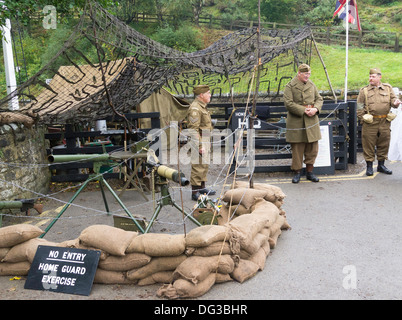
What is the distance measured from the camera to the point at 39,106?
695 cm

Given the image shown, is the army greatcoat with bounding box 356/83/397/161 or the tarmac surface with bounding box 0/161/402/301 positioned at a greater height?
the army greatcoat with bounding box 356/83/397/161

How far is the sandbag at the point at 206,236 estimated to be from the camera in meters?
4.05

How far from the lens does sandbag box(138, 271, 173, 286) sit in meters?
4.15

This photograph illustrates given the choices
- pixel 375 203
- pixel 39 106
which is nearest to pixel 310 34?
pixel 375 203

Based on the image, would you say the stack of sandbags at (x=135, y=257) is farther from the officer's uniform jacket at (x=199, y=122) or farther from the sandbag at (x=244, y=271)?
the officer's uniform jacket at (x=199, y=122)

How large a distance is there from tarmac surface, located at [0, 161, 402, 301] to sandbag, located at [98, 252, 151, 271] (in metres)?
0.18

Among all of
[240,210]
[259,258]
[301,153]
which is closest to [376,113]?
[301,153]

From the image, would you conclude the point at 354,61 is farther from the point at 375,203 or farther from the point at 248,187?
the point at 248,187

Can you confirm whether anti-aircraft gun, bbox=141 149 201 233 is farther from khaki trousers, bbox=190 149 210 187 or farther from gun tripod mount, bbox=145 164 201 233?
khaki trousers, bbox=190 149 210 187

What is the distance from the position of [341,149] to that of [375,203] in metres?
2.59

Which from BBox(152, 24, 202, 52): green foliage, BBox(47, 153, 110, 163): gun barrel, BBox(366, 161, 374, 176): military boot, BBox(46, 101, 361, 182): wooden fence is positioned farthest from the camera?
BBox(152, 24, 202, 52): green foliage

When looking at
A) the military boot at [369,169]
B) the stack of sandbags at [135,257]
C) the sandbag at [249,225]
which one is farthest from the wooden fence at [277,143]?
the stack of sandbags at [135,257]

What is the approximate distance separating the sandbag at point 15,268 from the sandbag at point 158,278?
115 cm

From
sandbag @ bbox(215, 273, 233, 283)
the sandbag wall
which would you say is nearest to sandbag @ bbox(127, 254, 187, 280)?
the sandbag wall
